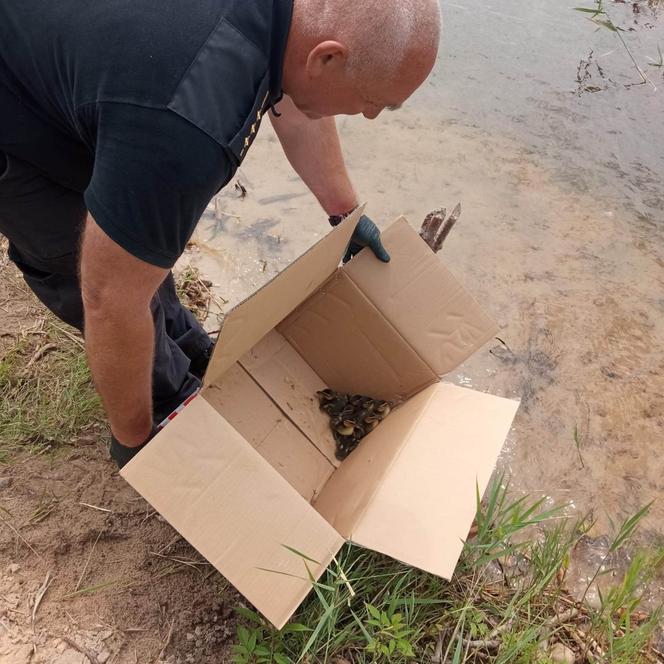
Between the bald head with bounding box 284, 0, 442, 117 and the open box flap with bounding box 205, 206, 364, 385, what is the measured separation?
0.34 m

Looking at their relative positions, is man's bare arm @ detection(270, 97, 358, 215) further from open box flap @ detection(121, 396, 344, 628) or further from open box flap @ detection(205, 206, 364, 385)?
open box flap @ detection(121, 396, 344, 628)

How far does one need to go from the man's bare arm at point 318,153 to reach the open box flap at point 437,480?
710 millimetres

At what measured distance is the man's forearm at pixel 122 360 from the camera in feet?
3.97

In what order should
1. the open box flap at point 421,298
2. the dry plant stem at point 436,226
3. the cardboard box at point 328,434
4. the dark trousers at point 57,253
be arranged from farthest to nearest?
the dry plant stem at point 436,226
the open box flap at point 421,298
the dark trousers at point 57,253
the cardboard box at point 328,434

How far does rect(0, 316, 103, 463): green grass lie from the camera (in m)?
2.06

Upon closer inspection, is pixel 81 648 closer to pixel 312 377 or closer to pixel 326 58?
pixel 312 377

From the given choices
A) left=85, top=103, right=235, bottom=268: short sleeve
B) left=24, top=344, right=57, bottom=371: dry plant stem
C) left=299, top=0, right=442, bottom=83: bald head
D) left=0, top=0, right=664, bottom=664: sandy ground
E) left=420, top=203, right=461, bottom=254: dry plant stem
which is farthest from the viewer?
left=24, top=344, right=57, bottom=371: dry plant stem

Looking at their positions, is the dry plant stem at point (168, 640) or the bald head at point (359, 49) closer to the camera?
the bald head at point (359, 49)

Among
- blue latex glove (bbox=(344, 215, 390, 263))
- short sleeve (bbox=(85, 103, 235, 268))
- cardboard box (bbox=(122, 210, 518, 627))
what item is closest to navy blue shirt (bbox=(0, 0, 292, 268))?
short sleeve (bbox=(85, 103, 235, 268))

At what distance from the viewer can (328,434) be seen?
220cm

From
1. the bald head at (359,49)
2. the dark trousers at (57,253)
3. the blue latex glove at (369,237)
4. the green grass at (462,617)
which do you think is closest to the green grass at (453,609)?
the green grass at (462,617)

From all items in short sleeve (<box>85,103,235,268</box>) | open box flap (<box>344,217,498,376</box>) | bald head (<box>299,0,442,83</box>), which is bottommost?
open box flap (<box>344,217,498,376</box>)

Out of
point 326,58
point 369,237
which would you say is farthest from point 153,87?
point 369,237

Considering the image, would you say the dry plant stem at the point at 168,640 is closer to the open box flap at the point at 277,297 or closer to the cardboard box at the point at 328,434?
the cardboard box at the point at 328,434
